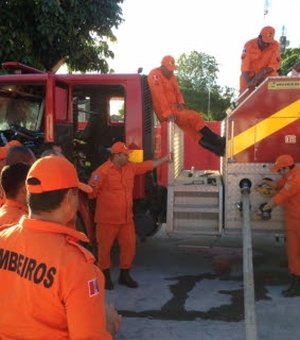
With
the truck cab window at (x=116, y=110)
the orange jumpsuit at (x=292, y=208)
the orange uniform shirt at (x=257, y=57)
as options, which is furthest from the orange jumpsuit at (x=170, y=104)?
the orange jumpsuit at (x=292, y=208)

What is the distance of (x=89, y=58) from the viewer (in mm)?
12734

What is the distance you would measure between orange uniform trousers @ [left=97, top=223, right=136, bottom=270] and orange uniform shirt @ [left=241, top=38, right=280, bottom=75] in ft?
8.17

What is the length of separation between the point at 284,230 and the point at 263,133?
1.02 m

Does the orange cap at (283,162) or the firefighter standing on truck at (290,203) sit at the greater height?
the orange cap at (283,162)

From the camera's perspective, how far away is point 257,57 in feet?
22.2

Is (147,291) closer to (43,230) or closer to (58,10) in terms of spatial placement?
(43,230)

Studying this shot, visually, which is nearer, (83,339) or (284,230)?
(83,339)

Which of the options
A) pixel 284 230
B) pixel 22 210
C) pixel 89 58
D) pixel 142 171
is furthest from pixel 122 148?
pixel 89 58

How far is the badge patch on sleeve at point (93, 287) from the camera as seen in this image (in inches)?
67.1

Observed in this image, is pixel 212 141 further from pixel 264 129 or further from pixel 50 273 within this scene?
pixel 50 273

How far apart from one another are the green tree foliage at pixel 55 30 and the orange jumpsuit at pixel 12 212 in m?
8.51

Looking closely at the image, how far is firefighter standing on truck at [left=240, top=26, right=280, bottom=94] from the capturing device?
670 cm

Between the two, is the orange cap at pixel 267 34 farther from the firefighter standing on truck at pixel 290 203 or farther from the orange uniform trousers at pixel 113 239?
the orange uniform trousers at pixel 113 239

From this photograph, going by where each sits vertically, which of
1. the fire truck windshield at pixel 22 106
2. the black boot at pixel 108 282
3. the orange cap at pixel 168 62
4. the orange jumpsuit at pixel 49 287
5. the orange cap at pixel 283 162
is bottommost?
the black boot at pixel 108 282
